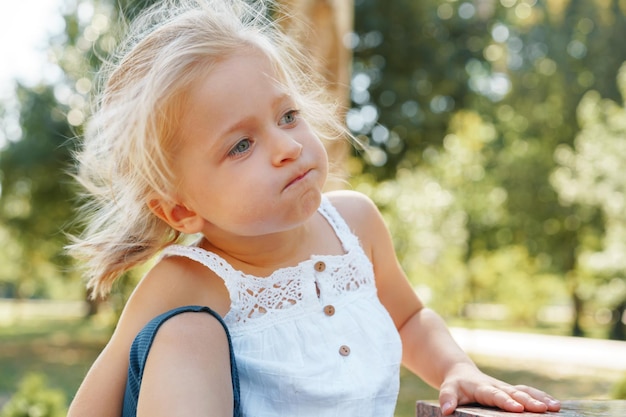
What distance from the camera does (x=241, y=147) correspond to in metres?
1.41

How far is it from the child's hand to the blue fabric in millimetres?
383

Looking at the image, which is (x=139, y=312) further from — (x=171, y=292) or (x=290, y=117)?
(x=290, y=117)

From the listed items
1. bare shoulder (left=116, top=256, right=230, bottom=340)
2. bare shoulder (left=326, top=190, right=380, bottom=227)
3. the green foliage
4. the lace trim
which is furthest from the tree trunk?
bare shoulder (left=116, top=256, right=230, bottom=340)

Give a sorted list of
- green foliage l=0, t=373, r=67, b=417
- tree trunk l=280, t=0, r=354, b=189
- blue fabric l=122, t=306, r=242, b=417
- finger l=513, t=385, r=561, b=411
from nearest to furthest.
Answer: blue fabric l=122, t=306, r=242, b=417
finger l=513, t=385, r=561, b=411
tree trunk l=280, t=0, r=354, b=189
green foliage l=0, t=373, r=67, b=417

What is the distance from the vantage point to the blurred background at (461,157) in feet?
40.1

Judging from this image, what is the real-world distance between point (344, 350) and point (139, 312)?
0.39 meters

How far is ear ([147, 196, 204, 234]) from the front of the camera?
1.51 metres

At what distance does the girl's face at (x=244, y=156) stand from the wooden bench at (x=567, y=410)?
436 millimetres

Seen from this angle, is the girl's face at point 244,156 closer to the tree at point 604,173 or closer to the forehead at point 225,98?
the forehead at point 225,98

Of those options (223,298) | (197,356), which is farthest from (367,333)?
(197,356)

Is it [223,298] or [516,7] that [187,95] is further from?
[516,7]

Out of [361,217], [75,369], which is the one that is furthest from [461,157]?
[361,217]

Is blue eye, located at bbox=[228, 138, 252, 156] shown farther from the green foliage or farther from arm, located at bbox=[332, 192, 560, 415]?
the green foliage

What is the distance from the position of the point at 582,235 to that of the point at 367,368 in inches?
771
